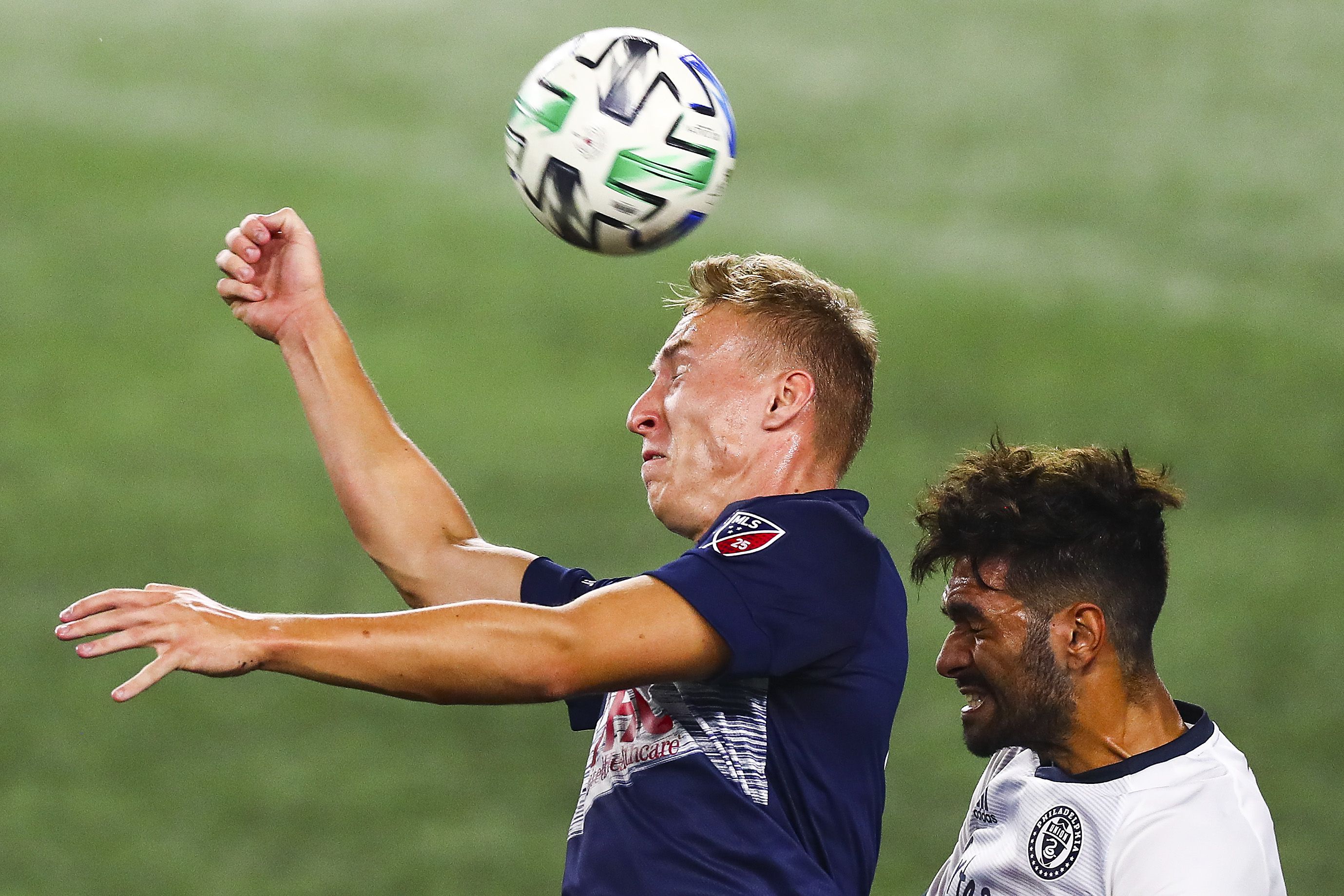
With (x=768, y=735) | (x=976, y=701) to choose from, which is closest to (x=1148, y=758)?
(x=976, y=701)

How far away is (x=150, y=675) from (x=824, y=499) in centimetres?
129

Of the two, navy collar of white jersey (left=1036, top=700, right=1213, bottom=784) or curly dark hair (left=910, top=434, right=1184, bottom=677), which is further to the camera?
curly dark hair (left=910, top=434, right=1184, bottom=677)

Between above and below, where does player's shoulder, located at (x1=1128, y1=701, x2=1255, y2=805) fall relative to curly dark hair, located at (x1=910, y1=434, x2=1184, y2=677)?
below

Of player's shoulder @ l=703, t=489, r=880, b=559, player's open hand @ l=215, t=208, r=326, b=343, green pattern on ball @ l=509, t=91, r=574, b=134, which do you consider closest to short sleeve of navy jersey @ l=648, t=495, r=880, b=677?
player's shoulder @ l=703, t=489, r=880, b=559

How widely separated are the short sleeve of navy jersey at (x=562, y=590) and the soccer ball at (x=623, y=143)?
753 millimetres

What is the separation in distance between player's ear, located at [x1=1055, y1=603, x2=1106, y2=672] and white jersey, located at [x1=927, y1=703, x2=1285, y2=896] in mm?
227

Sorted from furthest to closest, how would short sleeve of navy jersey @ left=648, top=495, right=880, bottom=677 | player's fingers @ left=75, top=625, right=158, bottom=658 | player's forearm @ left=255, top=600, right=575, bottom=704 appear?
short sleeve of navy jersey @ left=648, top=495, right=880, bottom=677
player's forearm @ left=255, top=600, right=575, bottom=704
player's fingers @ left=75, top=625, right=158, bottom=658

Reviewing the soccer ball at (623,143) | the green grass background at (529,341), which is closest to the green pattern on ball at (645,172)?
the soccer ball at (623,143)

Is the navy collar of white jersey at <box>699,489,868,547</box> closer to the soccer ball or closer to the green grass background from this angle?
the soccer ball

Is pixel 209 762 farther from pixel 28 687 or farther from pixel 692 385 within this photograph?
pixel 692 385

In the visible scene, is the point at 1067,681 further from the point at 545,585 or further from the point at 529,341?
the point at 529,341

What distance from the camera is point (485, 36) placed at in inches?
483

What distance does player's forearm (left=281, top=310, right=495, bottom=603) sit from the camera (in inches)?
141

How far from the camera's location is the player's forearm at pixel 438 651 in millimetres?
2369
